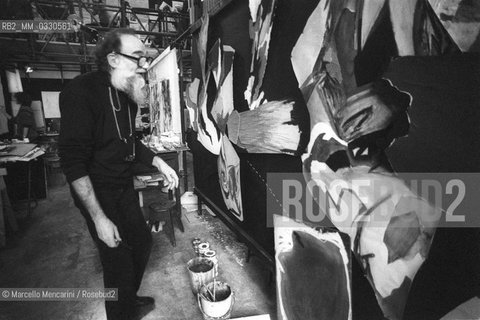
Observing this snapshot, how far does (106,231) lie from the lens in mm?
2020

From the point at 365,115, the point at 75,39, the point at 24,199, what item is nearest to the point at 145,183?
the point at 24,199

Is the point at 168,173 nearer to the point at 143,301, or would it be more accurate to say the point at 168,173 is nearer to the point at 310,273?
the point at 143,301

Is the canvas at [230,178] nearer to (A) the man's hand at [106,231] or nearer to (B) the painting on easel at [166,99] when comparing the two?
(A) the man's hand at [106,231]

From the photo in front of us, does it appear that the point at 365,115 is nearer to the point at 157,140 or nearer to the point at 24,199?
the point at 157,140

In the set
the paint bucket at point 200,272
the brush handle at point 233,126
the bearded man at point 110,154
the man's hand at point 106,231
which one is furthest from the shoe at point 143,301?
the brush handle at point 233,126

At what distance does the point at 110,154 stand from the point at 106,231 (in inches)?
24.0

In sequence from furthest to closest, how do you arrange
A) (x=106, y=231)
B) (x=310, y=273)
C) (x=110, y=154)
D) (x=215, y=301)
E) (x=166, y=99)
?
(x=166, y=99) < (x=215, y=301) < (x=110, y=154) < (x=106, y=231) < (x=310, y=273)

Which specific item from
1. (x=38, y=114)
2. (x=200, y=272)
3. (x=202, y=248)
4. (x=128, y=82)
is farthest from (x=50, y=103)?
(x=200, y=272)

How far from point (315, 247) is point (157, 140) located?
13.2ft

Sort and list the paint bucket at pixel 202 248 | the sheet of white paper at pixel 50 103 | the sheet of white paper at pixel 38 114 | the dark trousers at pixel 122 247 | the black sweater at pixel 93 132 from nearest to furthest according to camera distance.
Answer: the black sweater at pixel 93 132 → the dark trousers at pixel 122 247 → the paint bucket at pixel 202 248 → the sheet of white paper at pixel 38 114 → the sheet of white paper at pixel 50 103

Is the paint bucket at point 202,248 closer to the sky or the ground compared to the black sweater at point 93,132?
closer to the ground

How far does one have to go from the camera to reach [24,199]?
600cm

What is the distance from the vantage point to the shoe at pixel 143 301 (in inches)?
106

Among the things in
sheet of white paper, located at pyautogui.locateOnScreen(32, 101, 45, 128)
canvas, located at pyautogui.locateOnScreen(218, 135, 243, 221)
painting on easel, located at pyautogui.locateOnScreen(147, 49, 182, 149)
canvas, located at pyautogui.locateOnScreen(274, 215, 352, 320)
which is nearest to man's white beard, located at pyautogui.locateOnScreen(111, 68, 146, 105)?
canvas, located at pyautogui.locateOnScreen(218, 135, 243, 221)
